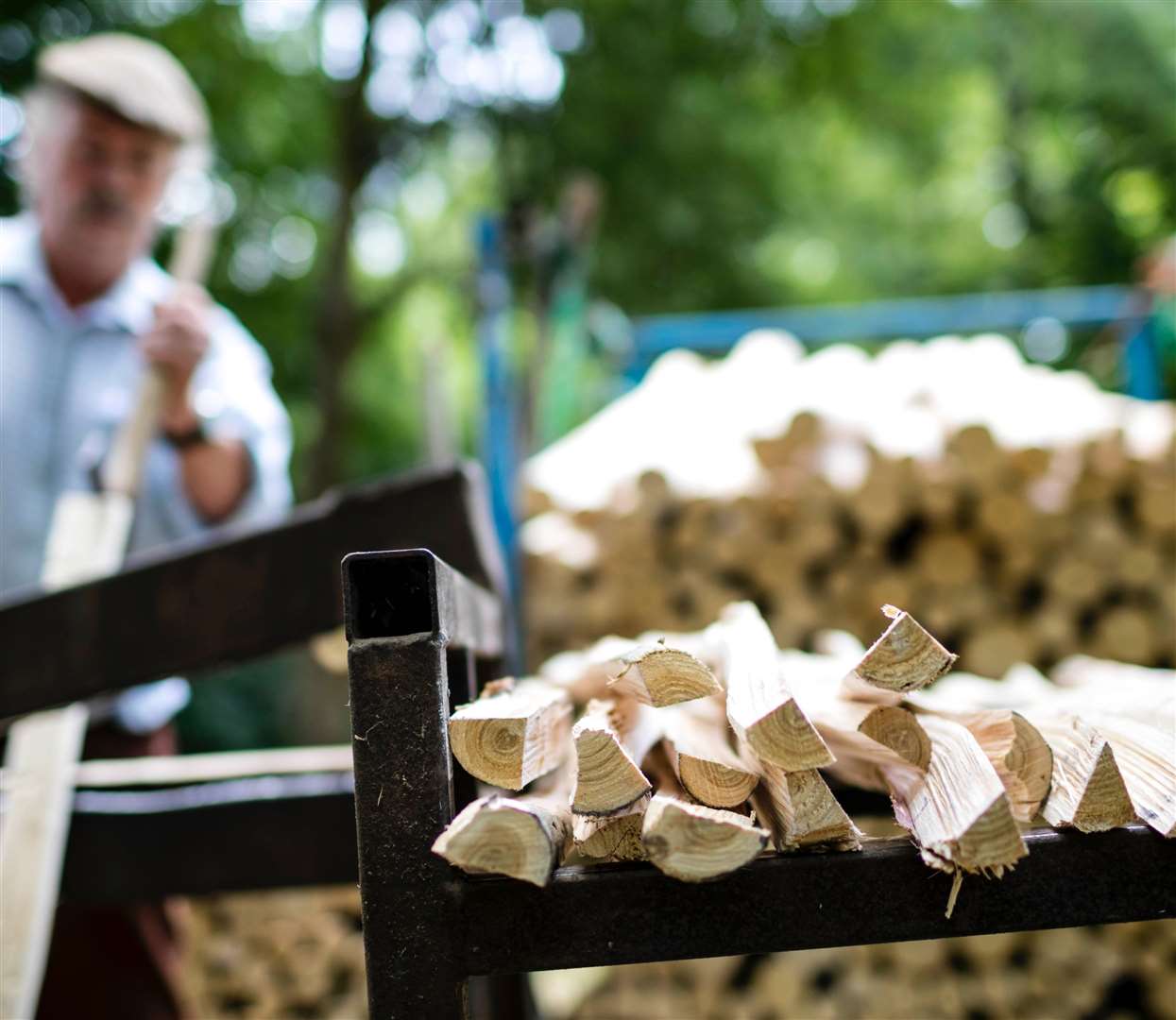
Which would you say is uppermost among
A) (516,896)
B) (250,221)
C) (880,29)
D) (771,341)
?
(880,29)

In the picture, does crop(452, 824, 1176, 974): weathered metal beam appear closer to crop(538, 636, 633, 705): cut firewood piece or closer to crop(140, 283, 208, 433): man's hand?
crop(538, 636, 633, 705): cut firewood piece

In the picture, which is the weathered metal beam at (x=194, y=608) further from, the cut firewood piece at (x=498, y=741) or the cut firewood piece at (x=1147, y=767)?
the cut firewood piece at (x=1147, y=767)

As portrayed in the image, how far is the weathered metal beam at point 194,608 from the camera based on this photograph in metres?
1.47

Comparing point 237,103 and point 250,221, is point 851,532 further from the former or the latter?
point 250,221

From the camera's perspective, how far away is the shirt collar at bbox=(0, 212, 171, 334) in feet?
7.98

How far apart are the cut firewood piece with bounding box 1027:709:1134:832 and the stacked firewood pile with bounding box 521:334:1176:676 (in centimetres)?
171

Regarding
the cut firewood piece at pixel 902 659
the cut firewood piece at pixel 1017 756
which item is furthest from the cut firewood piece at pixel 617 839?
the cut firewood piece at pixel 1017 756

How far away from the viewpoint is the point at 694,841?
911 mm

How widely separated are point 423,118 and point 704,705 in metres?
7.91

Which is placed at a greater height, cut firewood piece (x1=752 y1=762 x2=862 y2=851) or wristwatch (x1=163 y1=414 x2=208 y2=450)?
wristwatch (x1=163 y1=414 x2=208 y2=450)

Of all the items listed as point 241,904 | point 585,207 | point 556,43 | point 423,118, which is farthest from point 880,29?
point 241,904

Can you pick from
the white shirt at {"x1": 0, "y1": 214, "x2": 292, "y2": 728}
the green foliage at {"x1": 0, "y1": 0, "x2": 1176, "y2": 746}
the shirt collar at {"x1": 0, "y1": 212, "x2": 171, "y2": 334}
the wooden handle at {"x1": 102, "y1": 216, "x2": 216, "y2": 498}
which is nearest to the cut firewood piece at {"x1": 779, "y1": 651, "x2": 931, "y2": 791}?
the wooden handle at {"x1": 102, "y1": 216, "x2": 216, "y2": 498}

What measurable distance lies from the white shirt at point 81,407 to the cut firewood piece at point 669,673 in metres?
1.60

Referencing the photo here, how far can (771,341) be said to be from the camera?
145 inches
